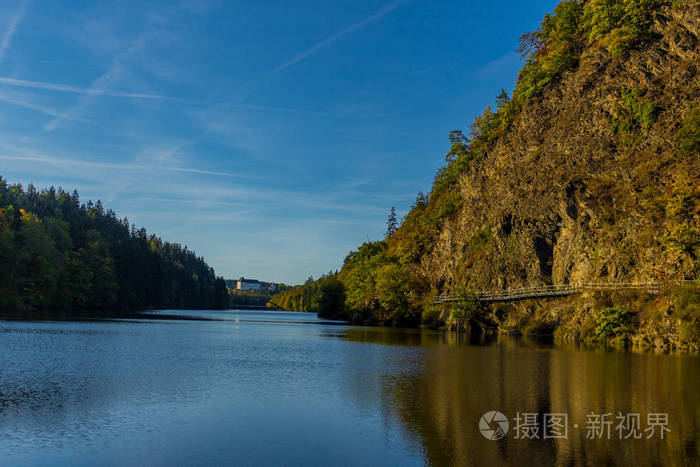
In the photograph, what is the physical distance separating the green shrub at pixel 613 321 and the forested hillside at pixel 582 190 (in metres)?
0.20

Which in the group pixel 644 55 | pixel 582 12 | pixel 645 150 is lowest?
pixel 645 150

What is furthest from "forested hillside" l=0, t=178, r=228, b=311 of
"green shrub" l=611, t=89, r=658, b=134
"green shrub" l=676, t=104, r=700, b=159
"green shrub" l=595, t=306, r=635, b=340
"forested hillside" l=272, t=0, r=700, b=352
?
"green shrub" l=676, t=104, r=700, b=159

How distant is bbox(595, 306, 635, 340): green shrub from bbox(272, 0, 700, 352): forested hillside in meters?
0.20

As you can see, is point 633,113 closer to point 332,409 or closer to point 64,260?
point 332,409

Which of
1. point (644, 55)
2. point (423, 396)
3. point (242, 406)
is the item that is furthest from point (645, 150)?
point (242, 406)

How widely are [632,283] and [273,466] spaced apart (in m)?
59.9

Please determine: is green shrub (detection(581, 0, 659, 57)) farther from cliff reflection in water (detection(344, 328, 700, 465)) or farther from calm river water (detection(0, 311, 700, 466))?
calm river water (detection(0, 311, 700, 466))

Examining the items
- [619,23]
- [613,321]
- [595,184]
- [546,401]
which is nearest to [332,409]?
[546,401]

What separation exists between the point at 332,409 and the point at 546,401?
964 centimetres

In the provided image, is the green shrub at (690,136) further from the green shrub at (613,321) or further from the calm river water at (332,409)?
the calm river water at (332,409)

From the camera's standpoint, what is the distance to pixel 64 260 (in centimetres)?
12356

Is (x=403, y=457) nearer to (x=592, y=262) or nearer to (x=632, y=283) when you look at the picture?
(x=632, y=283)

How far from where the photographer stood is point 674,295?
177 feet

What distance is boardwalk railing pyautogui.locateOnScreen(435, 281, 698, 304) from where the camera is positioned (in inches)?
2375
